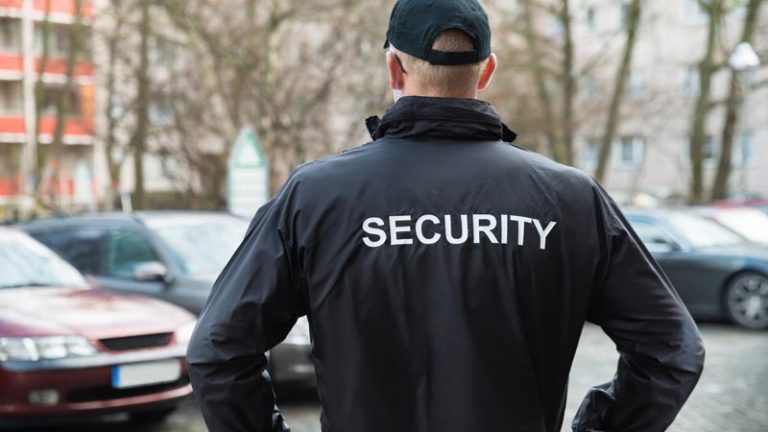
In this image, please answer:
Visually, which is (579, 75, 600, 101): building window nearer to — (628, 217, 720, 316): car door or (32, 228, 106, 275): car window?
(628, 217, 720, 316): car door

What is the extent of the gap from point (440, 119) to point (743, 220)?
51.0 feet

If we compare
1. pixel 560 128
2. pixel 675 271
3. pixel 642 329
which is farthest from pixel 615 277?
pixel 560 128

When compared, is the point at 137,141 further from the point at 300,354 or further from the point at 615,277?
the point at 615,277

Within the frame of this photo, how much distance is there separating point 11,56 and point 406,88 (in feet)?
202

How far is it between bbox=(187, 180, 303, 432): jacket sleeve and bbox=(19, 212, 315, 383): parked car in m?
6.28

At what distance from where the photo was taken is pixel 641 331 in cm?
209

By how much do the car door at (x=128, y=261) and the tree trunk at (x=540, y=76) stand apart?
18.2 meters

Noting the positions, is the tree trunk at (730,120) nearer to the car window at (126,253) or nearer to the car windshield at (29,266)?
the car window at (126,253)

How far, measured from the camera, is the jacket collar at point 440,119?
6.89ft

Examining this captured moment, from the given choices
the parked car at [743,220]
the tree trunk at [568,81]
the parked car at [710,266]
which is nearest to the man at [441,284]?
the parked car at [710,266]

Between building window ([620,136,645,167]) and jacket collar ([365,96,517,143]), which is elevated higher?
jacket collar ([365,96,517,143])

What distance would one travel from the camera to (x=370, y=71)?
2206cm

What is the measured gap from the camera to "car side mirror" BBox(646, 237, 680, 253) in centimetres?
1416

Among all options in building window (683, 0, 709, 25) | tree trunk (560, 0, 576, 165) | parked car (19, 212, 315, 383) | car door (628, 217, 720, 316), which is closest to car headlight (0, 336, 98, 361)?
parked car (19, 212, 315, 383)
